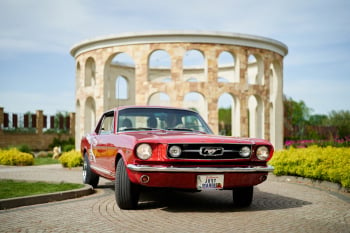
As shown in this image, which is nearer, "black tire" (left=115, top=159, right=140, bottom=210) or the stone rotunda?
"black tire" (left=115, top=159, right=140, bottom=210)

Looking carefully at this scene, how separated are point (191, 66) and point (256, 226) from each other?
3057cm

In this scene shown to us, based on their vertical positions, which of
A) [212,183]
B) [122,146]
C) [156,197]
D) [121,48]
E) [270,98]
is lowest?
[156,197]

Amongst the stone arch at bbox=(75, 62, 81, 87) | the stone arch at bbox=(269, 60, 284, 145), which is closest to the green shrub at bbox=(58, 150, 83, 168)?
the stone arch at bbox=(75, 62, 81, 87)

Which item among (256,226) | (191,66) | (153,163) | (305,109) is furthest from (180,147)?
(305,109)

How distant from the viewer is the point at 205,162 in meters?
6.04

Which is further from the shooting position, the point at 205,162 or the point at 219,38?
the point at 219,38

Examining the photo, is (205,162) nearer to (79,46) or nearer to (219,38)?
(219,38)

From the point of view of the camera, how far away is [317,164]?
10133 mm

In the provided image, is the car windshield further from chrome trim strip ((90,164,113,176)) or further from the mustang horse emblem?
the mustang horse emblem

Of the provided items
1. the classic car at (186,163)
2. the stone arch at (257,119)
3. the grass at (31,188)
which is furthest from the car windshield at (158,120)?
the stone arch at (257,119)

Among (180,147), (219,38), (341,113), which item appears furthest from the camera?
(341,113)

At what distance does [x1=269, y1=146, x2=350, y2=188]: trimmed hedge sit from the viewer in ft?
29.9

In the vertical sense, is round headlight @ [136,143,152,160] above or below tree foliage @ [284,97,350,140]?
below

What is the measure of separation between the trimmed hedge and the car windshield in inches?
130
